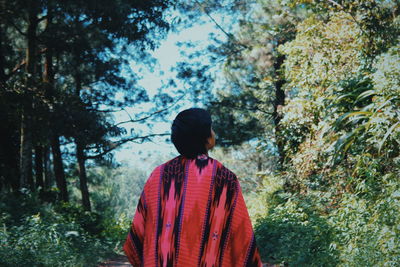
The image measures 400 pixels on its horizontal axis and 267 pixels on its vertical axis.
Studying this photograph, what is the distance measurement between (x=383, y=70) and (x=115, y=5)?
5.35 meters

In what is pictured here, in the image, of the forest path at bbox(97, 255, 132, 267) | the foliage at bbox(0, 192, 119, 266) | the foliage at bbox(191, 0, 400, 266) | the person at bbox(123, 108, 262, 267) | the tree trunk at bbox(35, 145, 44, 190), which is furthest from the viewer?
the tree trunk at bbox(35, 145, 44, 190)

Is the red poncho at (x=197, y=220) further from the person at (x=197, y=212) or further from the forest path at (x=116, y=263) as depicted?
the forest path at (x=116, y=263)

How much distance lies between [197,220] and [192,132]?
482 millimetres

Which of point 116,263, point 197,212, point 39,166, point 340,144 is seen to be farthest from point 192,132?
point 39,166

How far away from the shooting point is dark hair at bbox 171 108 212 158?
88.5 inches

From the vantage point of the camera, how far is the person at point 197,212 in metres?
2.21

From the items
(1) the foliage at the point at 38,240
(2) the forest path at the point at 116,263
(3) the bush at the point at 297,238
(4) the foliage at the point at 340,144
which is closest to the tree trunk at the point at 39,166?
(1) the foliage at the point at 38,240

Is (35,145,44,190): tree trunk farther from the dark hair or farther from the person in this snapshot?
the dark hair

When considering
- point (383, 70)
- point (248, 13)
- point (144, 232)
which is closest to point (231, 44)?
point (248, 13)

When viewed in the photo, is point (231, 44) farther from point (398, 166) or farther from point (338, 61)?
point (398, 166)

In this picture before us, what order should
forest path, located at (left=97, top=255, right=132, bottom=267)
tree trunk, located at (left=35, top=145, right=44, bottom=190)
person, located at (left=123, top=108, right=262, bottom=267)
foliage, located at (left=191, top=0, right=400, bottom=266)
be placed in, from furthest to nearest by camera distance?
tree trunk, located at (left=35, top=145, right=44, bottom=190), forest path, located at (left=97, top=255, right=132, bottom=267), foliage, located at (left=191, top=0, right=400, bottom=266), person, located at (left=123, top=108, right=262, bottom=267)

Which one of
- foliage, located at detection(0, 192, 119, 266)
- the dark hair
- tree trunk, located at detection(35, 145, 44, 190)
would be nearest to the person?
the dark hair

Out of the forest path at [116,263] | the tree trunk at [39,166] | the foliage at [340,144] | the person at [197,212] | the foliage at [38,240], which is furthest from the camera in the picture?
the tree trunk at [39,166]

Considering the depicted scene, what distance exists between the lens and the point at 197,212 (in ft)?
7.27
